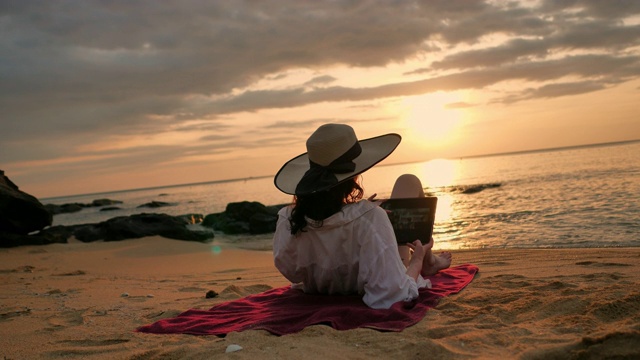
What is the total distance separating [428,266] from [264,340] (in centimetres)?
218

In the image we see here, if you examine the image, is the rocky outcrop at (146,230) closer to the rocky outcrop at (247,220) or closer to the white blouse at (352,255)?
the rocky outcrop at (247,220)

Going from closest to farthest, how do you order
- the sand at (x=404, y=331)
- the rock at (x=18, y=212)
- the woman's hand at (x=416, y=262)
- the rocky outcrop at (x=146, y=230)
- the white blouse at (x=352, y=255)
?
the sand at (x=404, y=331) < the white blouse at (x=352, y=255) < the woman's hand at (x=416, y=262) < the rock at (x=18, y=212) < the rocky outcrop at (x=146, y=230)

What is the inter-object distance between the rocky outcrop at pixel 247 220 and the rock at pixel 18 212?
575cm

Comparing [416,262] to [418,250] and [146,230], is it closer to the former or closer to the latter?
[418,250]

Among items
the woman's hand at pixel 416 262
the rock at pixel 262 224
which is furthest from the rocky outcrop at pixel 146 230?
the woman's hand at pixel 416 262

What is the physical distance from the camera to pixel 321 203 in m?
3.66

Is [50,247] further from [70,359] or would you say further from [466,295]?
[466,295]

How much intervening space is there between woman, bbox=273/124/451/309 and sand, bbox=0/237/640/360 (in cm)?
42

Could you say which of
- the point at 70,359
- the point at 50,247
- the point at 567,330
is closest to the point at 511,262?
the point at 567,330

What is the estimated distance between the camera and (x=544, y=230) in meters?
9.76

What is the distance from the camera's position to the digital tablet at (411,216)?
413 centimetres

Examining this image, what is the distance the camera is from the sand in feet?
9.11

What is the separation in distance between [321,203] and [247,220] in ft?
45.3

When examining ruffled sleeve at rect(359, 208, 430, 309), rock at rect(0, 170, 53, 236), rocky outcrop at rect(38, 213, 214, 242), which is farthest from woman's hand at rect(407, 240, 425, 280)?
rock at rect(0, 170, 53, 236)
